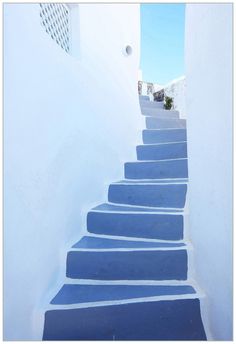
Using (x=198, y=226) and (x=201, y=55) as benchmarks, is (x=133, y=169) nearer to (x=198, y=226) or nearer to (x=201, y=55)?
(x=198, y=226)

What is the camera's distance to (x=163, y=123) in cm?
372

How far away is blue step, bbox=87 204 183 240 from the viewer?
180cm

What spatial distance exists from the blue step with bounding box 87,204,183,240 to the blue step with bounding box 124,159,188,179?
53 cm

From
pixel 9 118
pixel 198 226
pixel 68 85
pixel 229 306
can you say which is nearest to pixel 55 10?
pixel 68 85

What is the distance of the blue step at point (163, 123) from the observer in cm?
360

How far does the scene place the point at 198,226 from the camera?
1.50m

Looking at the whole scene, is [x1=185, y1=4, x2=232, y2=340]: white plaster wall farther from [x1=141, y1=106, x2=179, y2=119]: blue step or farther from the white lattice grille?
[x1=141, y1=106, x2=179, y2=119]: blue step

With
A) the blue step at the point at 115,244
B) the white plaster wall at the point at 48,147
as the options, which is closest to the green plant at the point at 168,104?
the white plaster wall at the point at 48,147

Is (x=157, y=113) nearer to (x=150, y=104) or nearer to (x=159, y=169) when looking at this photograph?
(x=150, y=104)

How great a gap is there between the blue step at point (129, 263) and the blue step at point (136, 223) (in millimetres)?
125

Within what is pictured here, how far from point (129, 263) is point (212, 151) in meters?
0.91

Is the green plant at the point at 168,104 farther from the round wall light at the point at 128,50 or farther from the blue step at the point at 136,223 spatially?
the blue step at the point at 136,223

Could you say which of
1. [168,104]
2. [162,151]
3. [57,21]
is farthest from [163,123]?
[57,21]

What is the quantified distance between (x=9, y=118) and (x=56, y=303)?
41.4 inches
